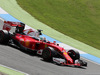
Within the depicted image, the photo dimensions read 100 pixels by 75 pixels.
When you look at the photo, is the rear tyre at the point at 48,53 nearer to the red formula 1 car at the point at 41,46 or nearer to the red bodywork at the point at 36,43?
the red formula 1 car at the point at 41,46

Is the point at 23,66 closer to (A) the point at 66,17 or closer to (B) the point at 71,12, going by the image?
(A) the point at 66,17

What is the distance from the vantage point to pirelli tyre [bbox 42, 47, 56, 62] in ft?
36.5

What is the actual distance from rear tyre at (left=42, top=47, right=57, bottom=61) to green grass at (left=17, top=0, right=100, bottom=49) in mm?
7261

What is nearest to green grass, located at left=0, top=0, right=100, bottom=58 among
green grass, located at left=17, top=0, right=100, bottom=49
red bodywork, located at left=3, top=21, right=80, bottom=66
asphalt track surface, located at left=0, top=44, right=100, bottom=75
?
green grass, located at left=17, top=0, right=100, bottom=49

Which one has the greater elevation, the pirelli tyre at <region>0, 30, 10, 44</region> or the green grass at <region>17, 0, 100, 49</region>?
the green grass at <region>17, 0, 100, 49</region>

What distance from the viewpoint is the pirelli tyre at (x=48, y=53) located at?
11.1 meters

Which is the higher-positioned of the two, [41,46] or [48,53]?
[41,46]

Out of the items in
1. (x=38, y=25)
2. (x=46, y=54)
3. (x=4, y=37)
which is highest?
(x=38, y=25)

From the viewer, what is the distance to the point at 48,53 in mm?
11172

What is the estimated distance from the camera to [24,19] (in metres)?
18.9

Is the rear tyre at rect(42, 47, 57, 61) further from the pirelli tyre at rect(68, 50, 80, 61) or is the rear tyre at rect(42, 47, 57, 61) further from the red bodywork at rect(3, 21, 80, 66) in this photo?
the pirelli tyre at rect(68, 50, 80, 61)

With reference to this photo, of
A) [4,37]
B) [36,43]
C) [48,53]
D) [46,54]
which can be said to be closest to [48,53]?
[48,53]

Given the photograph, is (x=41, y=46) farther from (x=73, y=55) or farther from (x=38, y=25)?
(x=38, y=25)

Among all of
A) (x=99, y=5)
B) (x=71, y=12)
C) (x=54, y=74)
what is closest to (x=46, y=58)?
(x=54, y=74)
